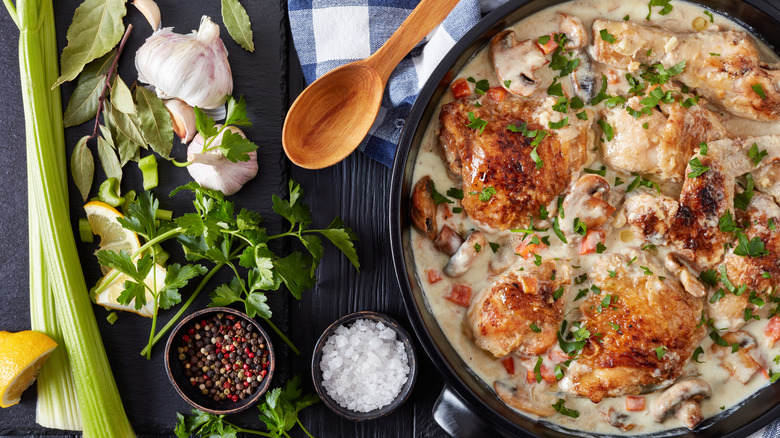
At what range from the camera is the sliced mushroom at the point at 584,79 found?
3.23 metres

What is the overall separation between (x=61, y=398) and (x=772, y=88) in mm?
4374

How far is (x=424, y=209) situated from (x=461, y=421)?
46.7 inches

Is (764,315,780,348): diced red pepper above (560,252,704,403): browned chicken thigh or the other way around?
the other way around

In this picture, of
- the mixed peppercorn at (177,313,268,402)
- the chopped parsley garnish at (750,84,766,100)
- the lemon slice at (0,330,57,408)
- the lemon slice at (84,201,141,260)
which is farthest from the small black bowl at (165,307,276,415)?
the chopped parsley garnish at (750,84,766,100)

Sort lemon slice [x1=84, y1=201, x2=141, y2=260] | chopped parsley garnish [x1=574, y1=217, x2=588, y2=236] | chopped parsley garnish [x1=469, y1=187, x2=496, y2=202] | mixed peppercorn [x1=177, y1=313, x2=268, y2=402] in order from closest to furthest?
chopped parsley garnish [x1=469, y1=187, x2=496, y2=202], chopped parsley garnish [x1=574, y1=217, x2=588, y2=236], mixed peppercorn [x1=177, y1=313, x2=268, y2=402], lemon slice [x1=84, y1=201, x2=141, y2=260]

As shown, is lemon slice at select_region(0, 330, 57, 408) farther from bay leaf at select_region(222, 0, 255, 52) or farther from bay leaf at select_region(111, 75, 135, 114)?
bay leaf at select_region(222, 0, 255, 52)

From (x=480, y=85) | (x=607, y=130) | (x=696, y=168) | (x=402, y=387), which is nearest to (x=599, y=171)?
(x=607, y=130)

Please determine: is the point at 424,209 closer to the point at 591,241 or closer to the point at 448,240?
the point at 448,240

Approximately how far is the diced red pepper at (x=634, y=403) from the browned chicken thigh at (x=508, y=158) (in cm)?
113

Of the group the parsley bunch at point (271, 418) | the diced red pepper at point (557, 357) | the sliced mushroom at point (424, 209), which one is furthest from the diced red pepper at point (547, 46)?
the parsley bunch at point (271, 418)

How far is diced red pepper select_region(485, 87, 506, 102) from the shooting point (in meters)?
3.26

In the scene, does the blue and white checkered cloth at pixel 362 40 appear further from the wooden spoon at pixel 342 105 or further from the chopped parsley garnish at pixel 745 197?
the chopped parsley garnish at pixel 745 197

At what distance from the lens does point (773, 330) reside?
11.0 feet

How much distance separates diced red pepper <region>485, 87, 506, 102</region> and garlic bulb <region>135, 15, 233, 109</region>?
155 centimetres
